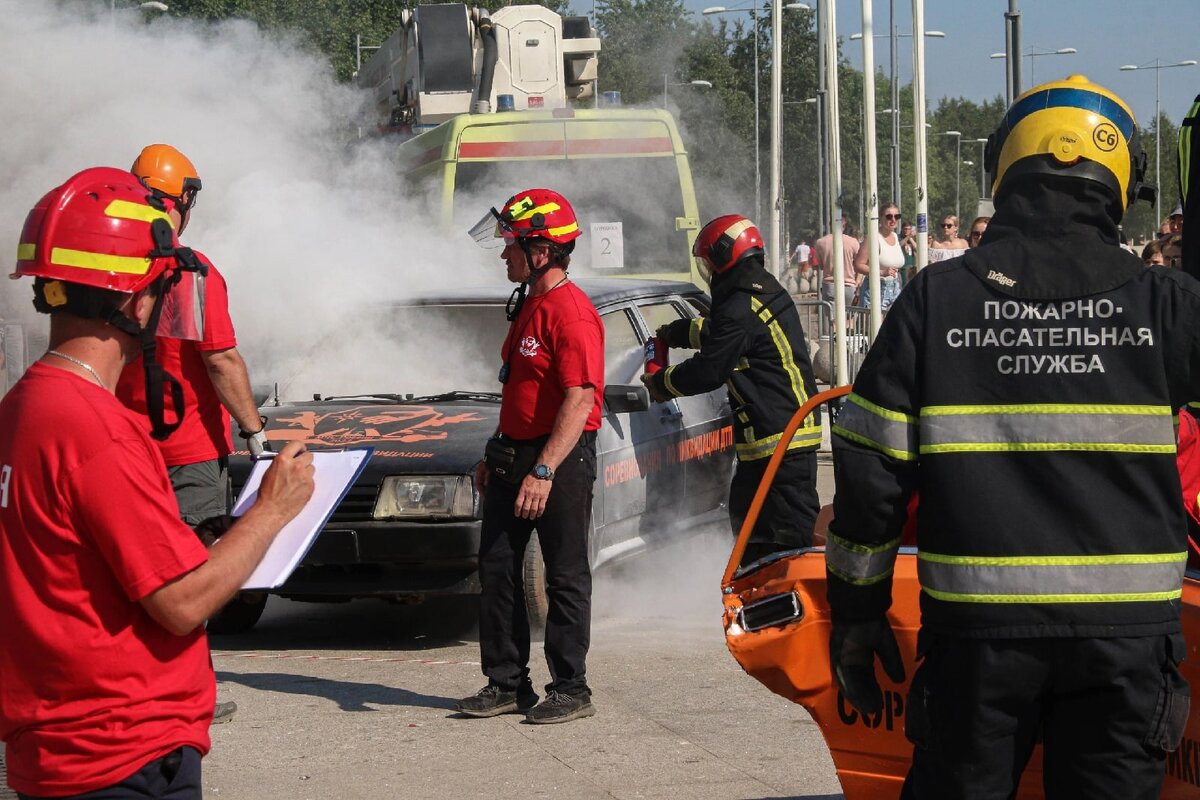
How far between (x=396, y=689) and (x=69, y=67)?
6.13 metres

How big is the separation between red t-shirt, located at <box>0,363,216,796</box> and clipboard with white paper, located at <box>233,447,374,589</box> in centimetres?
24

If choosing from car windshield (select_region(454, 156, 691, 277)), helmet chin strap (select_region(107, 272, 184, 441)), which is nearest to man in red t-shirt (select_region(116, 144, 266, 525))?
helmet chin strap (select_region(107, 272, 184, 441))

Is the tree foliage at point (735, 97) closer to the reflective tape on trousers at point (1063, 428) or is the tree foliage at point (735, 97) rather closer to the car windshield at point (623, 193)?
the car windshield at point (623, 193)

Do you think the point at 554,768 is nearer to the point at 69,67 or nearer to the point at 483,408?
the point at 483,408

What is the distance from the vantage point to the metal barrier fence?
16.6m

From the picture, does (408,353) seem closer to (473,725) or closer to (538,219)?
(538,219)

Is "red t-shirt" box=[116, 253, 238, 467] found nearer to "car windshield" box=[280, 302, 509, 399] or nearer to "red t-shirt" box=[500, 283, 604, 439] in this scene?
"red t-shirt" box=[500, 283, 604, 439]

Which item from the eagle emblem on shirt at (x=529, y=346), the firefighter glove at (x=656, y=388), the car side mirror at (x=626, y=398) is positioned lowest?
the car side mirror at (x=626, y=398)

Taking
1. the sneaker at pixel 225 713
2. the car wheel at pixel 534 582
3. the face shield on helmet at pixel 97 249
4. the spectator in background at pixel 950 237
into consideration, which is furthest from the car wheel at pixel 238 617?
the spectator in background at pixel 950 237

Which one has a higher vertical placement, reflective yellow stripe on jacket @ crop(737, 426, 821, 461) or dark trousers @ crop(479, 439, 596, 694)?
reflective yellow stripe on jacket @ crop(737, 426, 821, 461)

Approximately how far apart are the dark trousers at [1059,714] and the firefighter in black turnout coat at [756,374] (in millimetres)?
3276

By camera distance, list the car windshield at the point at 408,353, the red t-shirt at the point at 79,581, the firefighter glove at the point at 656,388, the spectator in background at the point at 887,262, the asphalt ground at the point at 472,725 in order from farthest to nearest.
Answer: the spectator in background at the point at 887,262, the car windshield at the point at 408,353, the firefighter glove at the point at 656,388, the asphalt ground at the point at 472,725, the red t-shirt at the point at 79,581

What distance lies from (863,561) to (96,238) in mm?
1423

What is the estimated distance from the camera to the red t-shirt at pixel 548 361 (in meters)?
5.77
